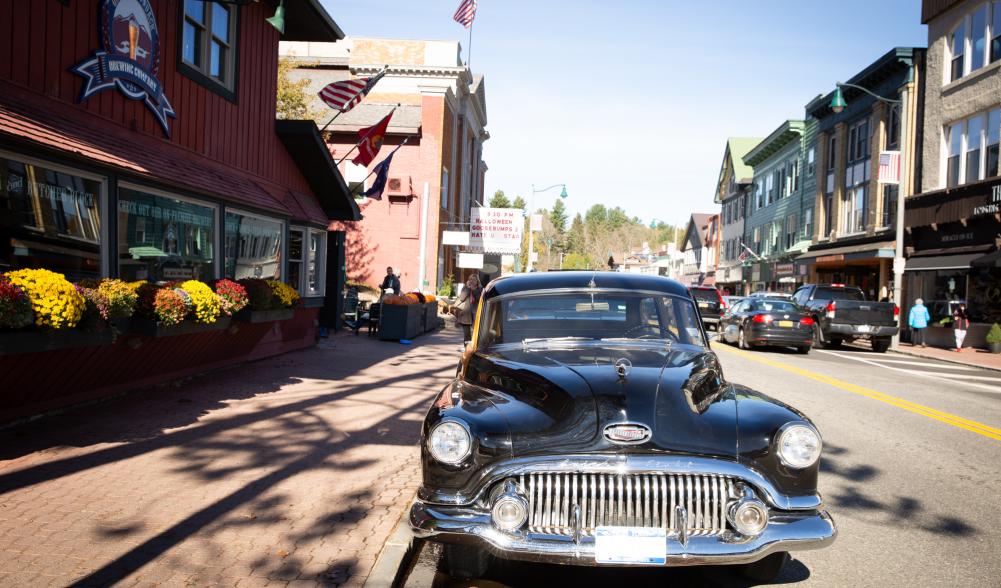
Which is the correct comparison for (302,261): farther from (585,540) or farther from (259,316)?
(585,540)

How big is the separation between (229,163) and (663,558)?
35.5 feet

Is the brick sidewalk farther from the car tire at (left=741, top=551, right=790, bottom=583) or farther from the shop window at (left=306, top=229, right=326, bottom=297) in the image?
the shop window at (left=306, top=229, right=326, bottom=297)

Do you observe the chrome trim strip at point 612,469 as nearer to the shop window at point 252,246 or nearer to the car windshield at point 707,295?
the shop window at point 252,246

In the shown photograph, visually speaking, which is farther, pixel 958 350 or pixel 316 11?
pixel 958 350

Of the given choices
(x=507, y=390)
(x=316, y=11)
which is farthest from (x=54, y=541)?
(x=316, y=11)

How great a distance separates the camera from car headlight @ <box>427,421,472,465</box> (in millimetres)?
3541

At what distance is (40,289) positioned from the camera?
6191mm

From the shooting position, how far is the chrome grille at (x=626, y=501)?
11.1ft

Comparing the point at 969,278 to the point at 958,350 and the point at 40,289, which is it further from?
the point at 40,289

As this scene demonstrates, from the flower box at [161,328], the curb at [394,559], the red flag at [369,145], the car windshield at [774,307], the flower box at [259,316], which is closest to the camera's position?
the curb at [394,559]

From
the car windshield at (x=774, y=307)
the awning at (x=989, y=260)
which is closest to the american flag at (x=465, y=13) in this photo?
the car windshield at (x=774, y=307)

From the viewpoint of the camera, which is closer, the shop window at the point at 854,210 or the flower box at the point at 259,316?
the flower box at the point at 259,316

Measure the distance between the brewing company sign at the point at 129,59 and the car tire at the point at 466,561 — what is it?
7.46 m

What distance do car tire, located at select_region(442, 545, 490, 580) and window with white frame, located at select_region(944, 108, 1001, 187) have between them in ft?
83.0
